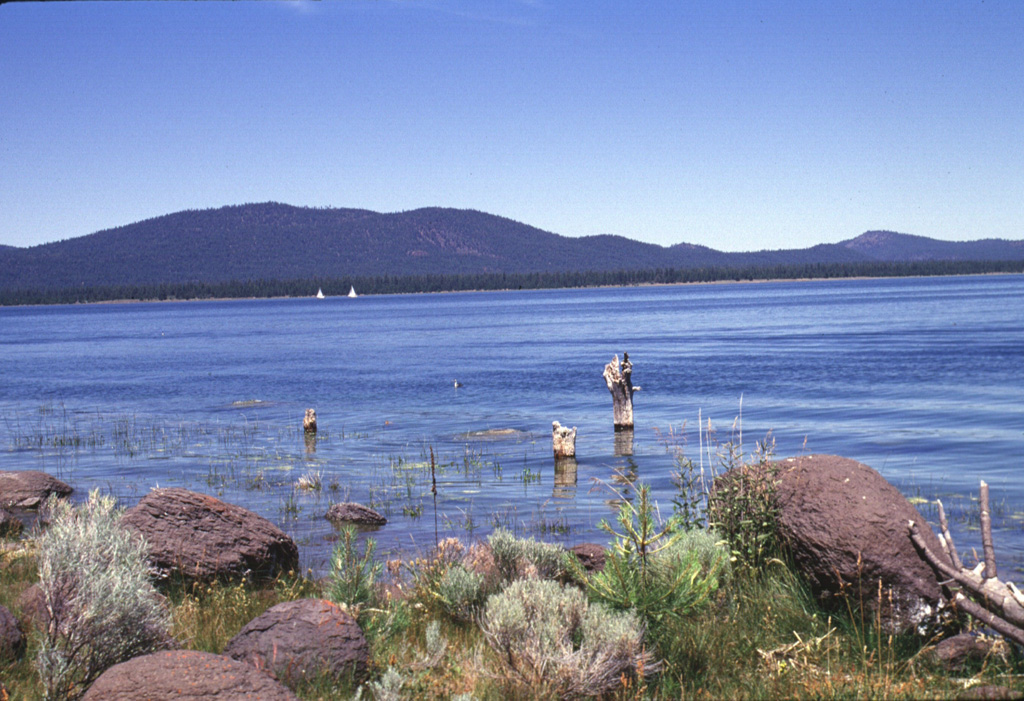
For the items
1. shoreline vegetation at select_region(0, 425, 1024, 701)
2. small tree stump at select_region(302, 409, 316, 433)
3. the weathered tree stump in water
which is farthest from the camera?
small tree stump at select_region(302, 409, 316, 433)

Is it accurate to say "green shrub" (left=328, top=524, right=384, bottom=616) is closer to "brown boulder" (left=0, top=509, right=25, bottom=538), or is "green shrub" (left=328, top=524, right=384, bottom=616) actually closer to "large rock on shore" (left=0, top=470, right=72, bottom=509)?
"brown boulder" (left=0, top=509, right=25, bottom=538)

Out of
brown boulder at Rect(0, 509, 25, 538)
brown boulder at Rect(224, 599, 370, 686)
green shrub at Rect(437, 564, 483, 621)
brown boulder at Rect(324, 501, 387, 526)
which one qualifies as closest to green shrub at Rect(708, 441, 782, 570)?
green shrub at Rect(437, 564, 483, 621)

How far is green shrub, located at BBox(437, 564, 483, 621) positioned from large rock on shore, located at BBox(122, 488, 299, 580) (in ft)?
8.61

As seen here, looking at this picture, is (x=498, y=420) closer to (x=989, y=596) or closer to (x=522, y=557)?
(x=522, y=557)

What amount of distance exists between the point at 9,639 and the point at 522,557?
4192mm

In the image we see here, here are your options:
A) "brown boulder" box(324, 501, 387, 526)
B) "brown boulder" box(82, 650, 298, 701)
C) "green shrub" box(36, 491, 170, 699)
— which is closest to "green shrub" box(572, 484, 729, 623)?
"brown boulder" box(82, 650, 298, 701)

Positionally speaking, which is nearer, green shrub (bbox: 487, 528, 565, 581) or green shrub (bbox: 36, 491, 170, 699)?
green shrub (bbox: 36, 491, 170, 699)

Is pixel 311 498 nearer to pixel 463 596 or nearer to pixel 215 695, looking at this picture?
pixel 463 596

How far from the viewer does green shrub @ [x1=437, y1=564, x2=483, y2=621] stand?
7.76m

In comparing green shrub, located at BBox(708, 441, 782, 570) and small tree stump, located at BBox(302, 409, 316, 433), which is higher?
green shrub, located at BBox(708, 441, 782, 570)

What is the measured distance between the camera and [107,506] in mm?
6375

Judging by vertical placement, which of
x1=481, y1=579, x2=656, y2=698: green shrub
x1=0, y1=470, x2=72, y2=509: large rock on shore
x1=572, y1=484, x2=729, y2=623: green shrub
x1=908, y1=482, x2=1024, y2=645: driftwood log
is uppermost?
x1=908, y1=482, x2=1024, y2=645: driftwood log

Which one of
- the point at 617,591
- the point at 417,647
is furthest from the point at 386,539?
the point at 617,591

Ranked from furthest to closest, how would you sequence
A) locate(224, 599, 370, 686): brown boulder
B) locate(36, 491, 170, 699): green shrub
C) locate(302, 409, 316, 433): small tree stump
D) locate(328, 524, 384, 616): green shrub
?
1. locate(302, 409, 316, 433): small tree stump
2. locate(328, 524, 384, 616): green shrub
3. locate(224, 599, 370, 686): brown boulder
4. locate(36, 491, 170, 699): green shrub
